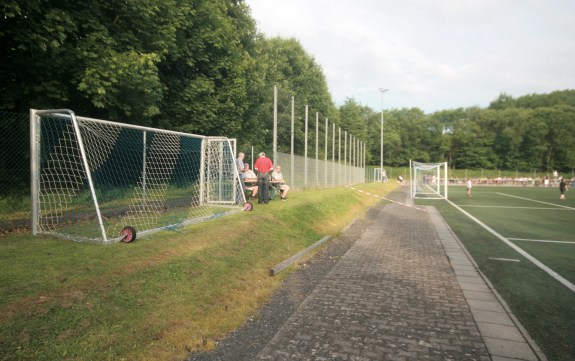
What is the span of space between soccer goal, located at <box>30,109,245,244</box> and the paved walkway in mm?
3839

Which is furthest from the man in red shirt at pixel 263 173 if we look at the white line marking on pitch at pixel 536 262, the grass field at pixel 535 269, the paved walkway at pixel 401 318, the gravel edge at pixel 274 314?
the white line marking on pitch at pixel 536 262

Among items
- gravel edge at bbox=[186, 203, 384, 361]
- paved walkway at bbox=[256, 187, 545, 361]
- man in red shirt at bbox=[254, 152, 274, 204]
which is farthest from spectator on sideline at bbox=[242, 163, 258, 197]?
paved walkway at bbox=[256, 187, 545, 361]

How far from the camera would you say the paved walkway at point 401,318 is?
159 inches

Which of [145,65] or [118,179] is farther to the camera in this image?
[145,65]

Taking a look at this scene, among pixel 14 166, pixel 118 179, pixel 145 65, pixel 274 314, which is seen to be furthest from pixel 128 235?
pixel 145 65

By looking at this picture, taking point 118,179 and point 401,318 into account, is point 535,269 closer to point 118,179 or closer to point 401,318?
point 401,318

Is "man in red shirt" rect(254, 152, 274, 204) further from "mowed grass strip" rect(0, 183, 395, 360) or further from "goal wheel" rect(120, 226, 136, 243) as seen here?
"goal wheel" rect(120, 226, 136, 243)

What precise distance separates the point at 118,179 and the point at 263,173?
4.65 m

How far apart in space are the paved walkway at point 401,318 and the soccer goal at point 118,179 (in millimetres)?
3839

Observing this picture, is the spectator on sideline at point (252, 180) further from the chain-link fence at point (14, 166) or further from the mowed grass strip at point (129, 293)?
the chain-link fence at point (14, 166)

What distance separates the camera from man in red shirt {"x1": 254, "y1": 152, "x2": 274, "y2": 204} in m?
12.7

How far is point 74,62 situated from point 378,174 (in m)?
58.8

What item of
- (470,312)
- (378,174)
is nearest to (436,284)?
(470,312)

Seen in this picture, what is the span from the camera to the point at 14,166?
32.2 ft
